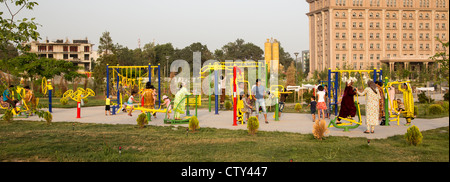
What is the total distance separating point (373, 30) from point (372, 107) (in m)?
107

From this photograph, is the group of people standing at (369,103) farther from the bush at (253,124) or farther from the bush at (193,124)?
the bush at (193,124)

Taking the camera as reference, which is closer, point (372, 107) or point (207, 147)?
point (207, 147)

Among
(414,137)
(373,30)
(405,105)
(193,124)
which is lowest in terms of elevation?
(414,137)

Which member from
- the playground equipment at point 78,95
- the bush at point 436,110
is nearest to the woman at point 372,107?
the bush at point 436,110

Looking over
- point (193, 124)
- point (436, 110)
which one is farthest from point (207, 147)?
point (436, 110)

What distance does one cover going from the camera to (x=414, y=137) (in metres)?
10.4

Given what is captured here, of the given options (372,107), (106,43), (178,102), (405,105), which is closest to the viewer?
(372,107)

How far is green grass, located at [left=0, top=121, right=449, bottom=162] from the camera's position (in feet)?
29.9

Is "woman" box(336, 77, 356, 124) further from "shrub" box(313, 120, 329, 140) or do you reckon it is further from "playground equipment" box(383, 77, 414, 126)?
"shrub" box(313, 120, 329, 140)

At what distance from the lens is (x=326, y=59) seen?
116 metres

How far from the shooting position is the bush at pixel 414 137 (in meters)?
10.3

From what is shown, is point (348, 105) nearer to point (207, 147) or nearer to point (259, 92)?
point (259, 92)

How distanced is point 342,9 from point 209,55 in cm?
3840

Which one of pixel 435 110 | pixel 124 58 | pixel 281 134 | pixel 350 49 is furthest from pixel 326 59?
pixel 281 134
